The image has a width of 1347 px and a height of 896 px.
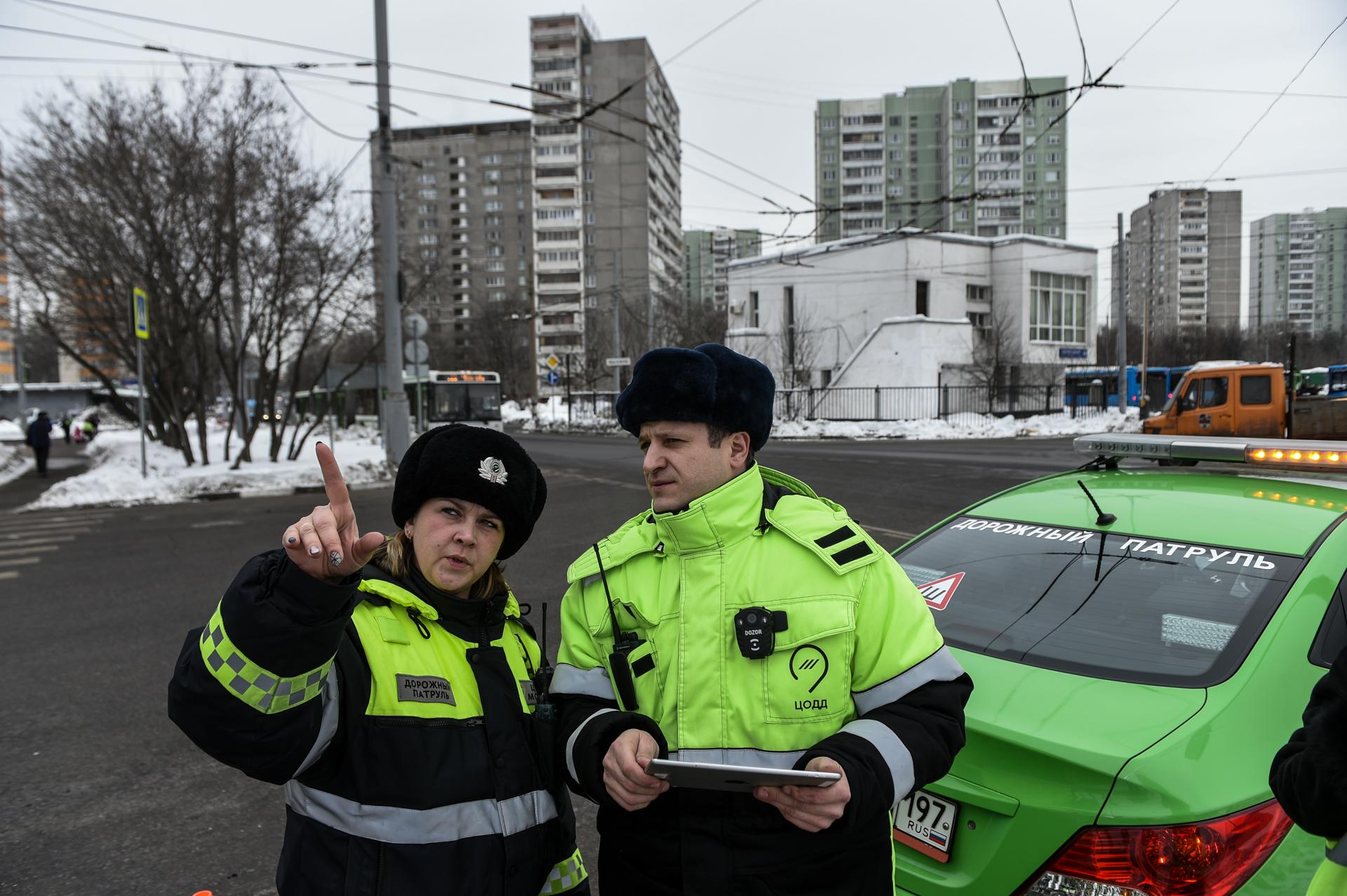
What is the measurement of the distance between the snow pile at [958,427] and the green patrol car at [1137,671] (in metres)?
26.8

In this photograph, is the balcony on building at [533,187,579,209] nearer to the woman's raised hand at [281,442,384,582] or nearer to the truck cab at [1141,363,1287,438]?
the truck cab at [1141,363,1287,438]

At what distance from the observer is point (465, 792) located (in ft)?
5.40

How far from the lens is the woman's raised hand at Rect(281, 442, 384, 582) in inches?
54.9

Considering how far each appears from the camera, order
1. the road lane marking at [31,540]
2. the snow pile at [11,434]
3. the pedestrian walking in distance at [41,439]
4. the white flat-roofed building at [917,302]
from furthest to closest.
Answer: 1. the white flat-roofed building at [917,302]
2. the snow pile at [11,434]
3. the pedestrian walking in distance at [41,439]
4. the road lane marking at [31,540]

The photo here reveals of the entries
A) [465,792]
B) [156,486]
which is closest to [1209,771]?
[465,792]

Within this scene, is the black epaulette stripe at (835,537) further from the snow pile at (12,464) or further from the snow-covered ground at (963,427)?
the snow-covered ground at (963,427)

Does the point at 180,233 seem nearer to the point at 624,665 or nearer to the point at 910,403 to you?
the point at 624,665

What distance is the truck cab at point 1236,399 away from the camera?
59.4ft

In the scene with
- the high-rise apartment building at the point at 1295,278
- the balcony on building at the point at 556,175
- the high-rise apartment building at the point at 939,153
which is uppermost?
the high-rise apartment building at the point at 939,153

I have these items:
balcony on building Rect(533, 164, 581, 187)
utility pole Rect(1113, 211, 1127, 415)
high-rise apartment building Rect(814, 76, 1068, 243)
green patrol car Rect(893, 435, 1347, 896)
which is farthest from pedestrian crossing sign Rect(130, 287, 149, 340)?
high-rise apartment building Rect(814, 76, 1068, 243)

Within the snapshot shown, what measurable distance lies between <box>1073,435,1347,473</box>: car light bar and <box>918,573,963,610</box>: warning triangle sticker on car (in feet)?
2.50

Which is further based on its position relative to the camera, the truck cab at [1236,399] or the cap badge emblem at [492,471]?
the truck cab at [1236,399]

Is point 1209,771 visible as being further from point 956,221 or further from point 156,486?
point 956,221

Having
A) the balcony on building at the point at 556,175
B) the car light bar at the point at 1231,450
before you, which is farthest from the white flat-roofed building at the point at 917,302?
the balcony on building at the point at 556,175
